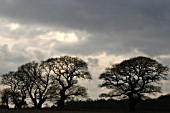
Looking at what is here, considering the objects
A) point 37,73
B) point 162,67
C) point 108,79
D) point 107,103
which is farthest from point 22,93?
point 162,67

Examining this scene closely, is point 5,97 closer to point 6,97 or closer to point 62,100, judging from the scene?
point 6,97

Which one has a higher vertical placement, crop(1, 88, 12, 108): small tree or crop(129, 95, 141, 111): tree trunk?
crop(1, 88, 12, 108): small tree

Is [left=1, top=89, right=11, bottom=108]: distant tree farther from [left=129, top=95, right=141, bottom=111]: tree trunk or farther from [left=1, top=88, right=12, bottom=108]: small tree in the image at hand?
[left=129, top=95, right=141, bottom=111]: tree trunk

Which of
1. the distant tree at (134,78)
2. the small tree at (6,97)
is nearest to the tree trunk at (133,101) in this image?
the distant tree at (134,78)

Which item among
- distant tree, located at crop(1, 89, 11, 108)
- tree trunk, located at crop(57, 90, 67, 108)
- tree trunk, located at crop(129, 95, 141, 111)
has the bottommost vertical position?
tree trunk, located at crop(129, 95, 141, 111)

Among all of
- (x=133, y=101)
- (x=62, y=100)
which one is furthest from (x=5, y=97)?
(x=133, y=101)

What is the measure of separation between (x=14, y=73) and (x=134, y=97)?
41.5m

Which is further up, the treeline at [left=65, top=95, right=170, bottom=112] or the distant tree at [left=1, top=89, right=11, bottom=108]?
the distant tree at [left=1, top=89, right=11, bottom=108]

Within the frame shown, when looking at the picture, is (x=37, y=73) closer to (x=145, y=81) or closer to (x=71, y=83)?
(x=71, y=83)

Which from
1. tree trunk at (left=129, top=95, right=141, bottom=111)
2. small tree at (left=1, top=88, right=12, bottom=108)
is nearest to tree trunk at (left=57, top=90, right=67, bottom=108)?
tree trunk at (left=129, top=95, right=141, bottom=111)

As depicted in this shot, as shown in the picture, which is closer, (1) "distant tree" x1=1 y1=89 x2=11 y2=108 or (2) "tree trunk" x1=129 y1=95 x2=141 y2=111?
(2) "tree trunk" x1=129 y1=95 x2=141 y2=111

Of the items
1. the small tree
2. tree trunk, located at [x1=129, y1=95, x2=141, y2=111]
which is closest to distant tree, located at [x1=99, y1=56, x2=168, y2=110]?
tree trunk, located at [x1=129, y1=95, x2=141, y2=111]

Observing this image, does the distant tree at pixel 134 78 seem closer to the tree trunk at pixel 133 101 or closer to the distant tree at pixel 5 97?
the tree trunk at pixel 133 101

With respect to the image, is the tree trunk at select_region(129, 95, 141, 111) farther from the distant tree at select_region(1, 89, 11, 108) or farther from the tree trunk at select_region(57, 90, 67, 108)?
the distant tree at select_region(1, 89, 11, 108)
